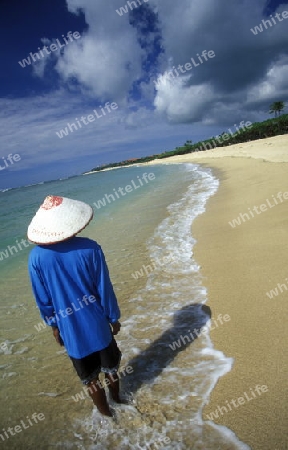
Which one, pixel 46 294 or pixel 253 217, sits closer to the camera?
pixel 46 294

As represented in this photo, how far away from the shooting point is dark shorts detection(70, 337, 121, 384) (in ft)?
8.36

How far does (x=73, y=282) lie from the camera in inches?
93.5

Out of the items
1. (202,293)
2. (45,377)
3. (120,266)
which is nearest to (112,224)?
(120,266)

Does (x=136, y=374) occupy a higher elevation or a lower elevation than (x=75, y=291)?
lower

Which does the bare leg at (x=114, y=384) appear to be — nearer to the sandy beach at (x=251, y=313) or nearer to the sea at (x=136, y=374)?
the sea at (x=136, y=374)

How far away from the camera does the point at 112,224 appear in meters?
11.6

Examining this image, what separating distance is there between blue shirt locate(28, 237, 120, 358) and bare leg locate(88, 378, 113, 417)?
39cm

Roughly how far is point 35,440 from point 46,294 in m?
1.54

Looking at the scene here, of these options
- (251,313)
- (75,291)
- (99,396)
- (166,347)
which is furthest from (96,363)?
(251,313)

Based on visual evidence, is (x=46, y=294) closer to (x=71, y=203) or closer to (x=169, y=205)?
(x=71, y=203)

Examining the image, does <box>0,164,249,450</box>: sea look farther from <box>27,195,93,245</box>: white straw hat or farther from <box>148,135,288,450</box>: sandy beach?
<box>27,195,93,245</box>: white straw hat

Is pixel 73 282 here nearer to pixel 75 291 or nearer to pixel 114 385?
pixel 75 291

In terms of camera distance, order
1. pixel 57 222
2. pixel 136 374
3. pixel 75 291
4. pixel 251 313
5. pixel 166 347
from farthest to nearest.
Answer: pixel 251 313
pixel 166 347
pixel 136 374
pixel 75 291
pixel 57 222

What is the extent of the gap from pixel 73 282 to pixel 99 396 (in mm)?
1188
